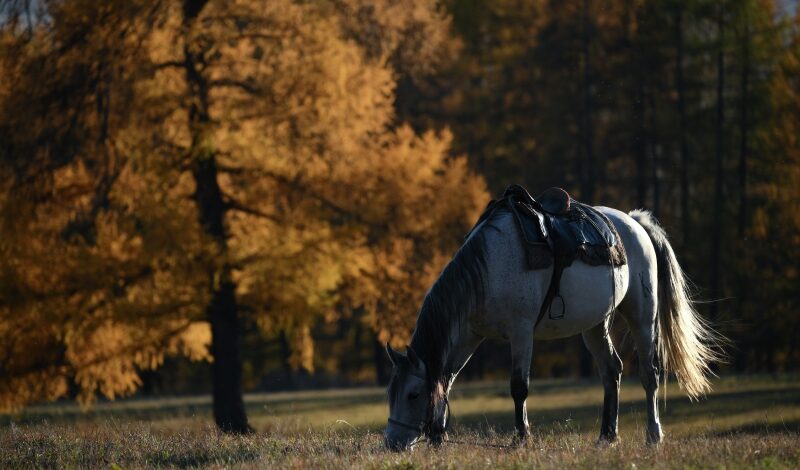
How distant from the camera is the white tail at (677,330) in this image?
9.62m

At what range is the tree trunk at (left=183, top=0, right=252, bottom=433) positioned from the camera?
15.4 metres

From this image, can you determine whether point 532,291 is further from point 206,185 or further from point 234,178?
point 234,178

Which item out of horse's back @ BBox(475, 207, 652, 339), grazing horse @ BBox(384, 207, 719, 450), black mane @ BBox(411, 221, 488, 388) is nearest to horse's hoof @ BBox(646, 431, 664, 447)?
grazing horse @ BBox(384, 207, 719, 450)

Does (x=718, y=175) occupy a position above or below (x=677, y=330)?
above

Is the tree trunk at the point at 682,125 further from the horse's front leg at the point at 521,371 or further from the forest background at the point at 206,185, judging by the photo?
the horse's front leg at the point at 521,371

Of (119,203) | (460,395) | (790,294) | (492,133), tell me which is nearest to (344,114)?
(119,203)

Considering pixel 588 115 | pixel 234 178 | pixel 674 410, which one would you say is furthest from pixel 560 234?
pixel 588 115

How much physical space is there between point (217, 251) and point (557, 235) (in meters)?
7.70

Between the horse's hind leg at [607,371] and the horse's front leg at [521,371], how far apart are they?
103cm

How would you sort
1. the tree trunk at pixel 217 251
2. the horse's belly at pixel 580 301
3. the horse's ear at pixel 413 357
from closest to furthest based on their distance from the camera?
1. the horse's ear at pixel 413 357
2. the horse's belly at pixel 580 301
3. the tree trunk at pixel 217 251

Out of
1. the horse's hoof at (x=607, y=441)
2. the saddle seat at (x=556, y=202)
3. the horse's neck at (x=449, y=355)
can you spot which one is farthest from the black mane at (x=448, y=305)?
the horse's hoof at (x=607, y=441)

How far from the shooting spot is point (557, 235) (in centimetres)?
849

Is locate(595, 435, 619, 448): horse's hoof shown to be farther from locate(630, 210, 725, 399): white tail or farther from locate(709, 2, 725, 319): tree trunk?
locate(709, 2, 725, 319): tree trunk

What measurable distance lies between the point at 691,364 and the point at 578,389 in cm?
1454
